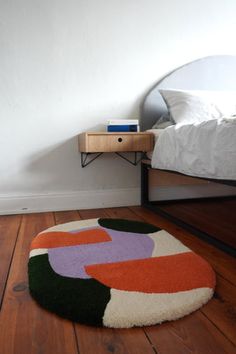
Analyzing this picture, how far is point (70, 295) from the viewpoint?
0.91 meters

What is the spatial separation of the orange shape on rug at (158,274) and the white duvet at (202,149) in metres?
0.42

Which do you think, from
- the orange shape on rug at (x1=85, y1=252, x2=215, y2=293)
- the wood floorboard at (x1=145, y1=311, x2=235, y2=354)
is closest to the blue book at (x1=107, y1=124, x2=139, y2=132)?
the orange shape on rug at (x1=85, y1=252, x2=215, y2=293)

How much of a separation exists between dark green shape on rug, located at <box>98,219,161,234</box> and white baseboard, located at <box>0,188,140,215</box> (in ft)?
1.45

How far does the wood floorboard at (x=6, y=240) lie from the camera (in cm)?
112

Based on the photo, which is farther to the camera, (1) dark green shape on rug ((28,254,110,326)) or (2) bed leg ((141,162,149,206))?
(2) bed leg ((141,162,149,206))

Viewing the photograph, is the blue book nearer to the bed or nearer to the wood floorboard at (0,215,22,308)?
the bed

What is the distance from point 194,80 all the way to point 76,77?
95 centimetres

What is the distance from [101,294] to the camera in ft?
3.00

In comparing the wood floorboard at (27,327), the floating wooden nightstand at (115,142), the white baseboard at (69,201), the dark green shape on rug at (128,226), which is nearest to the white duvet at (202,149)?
the floating wooden nightstand at (115,142)

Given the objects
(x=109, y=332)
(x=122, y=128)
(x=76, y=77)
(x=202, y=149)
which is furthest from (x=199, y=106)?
(x=109, y=332)

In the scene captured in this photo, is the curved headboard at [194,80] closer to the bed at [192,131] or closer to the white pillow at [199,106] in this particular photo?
the bed at [192,131]

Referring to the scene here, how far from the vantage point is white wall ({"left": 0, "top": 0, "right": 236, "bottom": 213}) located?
203cm

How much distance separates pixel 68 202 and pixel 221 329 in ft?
5.19

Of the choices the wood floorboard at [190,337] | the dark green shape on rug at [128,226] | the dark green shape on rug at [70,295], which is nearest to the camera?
the wood floorboard at [190,337]
